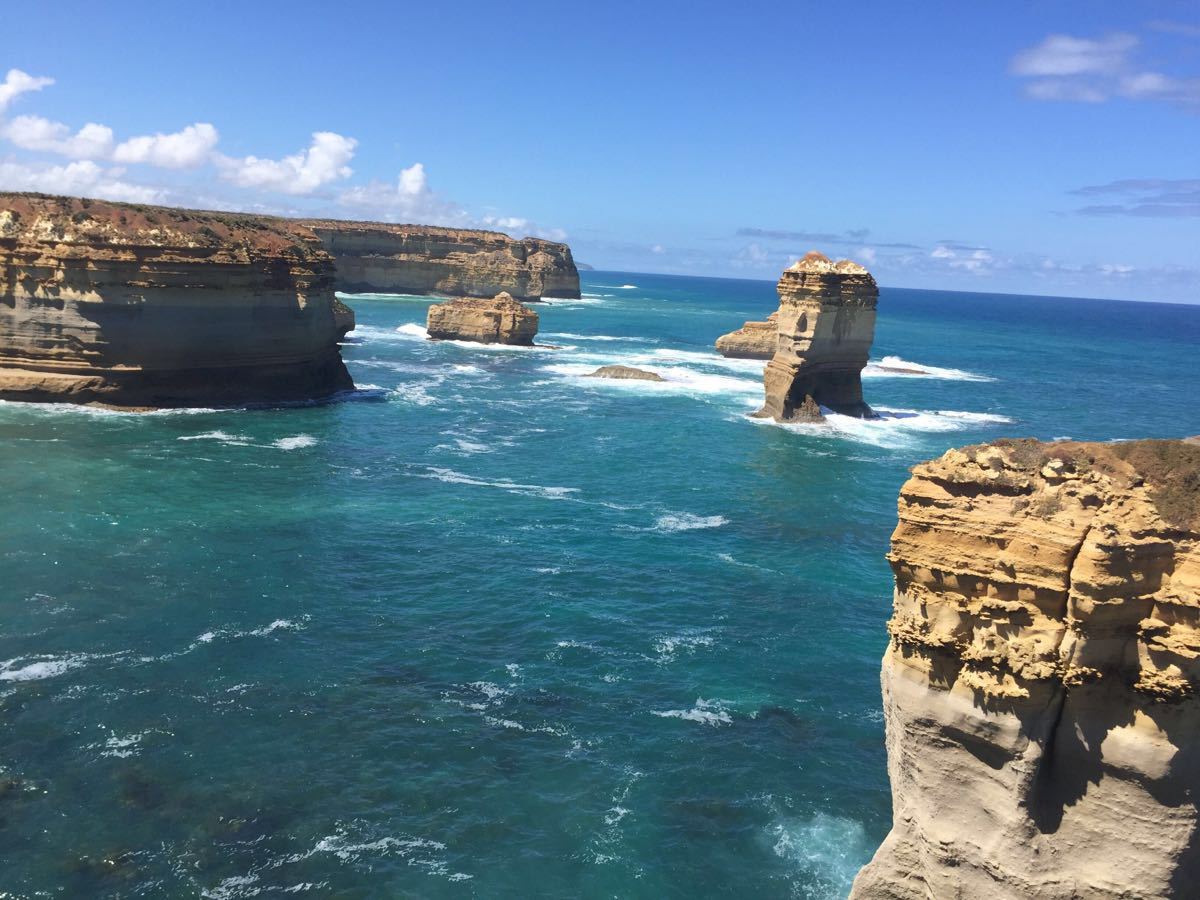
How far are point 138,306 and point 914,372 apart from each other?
72385mm

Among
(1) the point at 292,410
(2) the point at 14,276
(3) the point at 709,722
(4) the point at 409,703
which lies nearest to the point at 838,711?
(3) the point at 709,722

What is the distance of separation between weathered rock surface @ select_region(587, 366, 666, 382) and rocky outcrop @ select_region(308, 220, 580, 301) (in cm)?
8449

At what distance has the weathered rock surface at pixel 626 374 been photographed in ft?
245

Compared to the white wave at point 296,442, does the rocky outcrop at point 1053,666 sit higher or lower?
higher

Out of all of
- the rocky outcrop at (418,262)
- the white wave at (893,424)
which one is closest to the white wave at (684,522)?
the white wave at (893,424)

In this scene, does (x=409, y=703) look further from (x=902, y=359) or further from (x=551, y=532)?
(x=902, y=359)

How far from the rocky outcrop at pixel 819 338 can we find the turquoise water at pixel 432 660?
875cm

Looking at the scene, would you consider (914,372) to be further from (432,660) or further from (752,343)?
(432,660)

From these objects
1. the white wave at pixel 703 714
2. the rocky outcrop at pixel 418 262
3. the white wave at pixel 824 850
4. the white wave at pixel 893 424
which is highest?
the rocky outcrop at pixel 418 262

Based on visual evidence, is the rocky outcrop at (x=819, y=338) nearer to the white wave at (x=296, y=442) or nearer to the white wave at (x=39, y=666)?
the white wave at (x=296, y=442)

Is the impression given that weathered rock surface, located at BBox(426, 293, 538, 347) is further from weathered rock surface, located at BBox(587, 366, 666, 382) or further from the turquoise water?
the turquoise water

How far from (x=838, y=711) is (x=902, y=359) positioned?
9194cm

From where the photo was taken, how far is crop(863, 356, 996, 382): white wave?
87.6 m

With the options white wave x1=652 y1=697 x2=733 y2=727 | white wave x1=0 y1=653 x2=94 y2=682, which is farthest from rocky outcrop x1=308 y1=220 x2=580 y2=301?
white wave x1=652 y1=697 x2=733 y2=727
